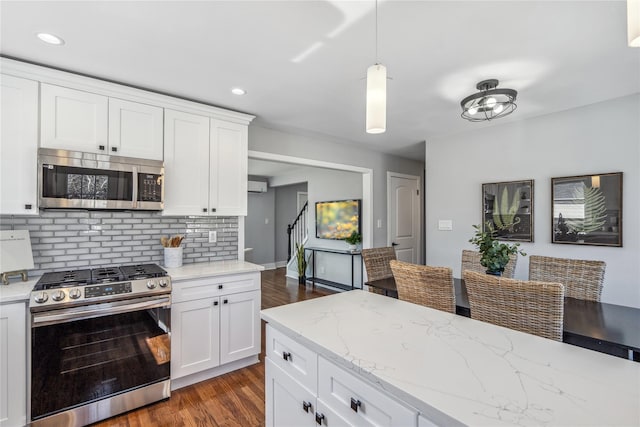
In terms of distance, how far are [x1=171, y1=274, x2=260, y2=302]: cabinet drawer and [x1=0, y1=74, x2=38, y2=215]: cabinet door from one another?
1086 mm

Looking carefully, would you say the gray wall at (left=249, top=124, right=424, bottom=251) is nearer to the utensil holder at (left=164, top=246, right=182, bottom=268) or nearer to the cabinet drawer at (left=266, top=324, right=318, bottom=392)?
the utensil holder at (left=164, top=246, right=182, bottom=268)

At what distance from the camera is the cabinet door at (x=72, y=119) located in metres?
2.17

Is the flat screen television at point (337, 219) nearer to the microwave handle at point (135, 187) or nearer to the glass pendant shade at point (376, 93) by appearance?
the microwave handle at point (135, 187)

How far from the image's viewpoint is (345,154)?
15.0ft

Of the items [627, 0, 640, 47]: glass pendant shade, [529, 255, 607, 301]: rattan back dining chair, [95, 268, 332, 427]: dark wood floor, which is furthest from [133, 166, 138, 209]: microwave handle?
[529, 255, 607, 301]: rattan back dining chair

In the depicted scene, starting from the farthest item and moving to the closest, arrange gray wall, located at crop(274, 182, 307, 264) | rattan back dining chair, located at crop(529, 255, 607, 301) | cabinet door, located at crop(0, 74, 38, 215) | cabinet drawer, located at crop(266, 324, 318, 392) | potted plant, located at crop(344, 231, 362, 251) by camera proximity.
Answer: gray wall, located at crop(274, 182, 307, 264) < potted plant, located at crop(344, 231, 362, 251) < rattan back dining chair, located at crop(529, 255, 607, 301) < cabinet door, located at crop(0, 74, 38, 215) < cabinet drawer, located at crop(266, 324, 318, 392)

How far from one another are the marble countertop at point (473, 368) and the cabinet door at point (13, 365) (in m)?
1.59

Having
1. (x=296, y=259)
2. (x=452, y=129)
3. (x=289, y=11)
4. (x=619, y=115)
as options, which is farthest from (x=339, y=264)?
(x=289, y=11)

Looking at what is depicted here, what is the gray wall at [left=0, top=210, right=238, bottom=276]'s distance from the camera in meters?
2.33

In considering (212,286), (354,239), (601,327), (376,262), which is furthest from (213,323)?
(354,239)

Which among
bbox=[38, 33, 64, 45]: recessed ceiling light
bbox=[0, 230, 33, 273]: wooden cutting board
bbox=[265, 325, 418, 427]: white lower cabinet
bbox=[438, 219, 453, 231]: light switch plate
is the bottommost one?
bbox=[265, 325, 418, 427]: white lower cabinet

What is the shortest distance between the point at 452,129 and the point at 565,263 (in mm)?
1976

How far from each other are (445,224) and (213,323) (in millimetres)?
3057

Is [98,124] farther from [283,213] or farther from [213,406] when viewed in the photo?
[283,213]
